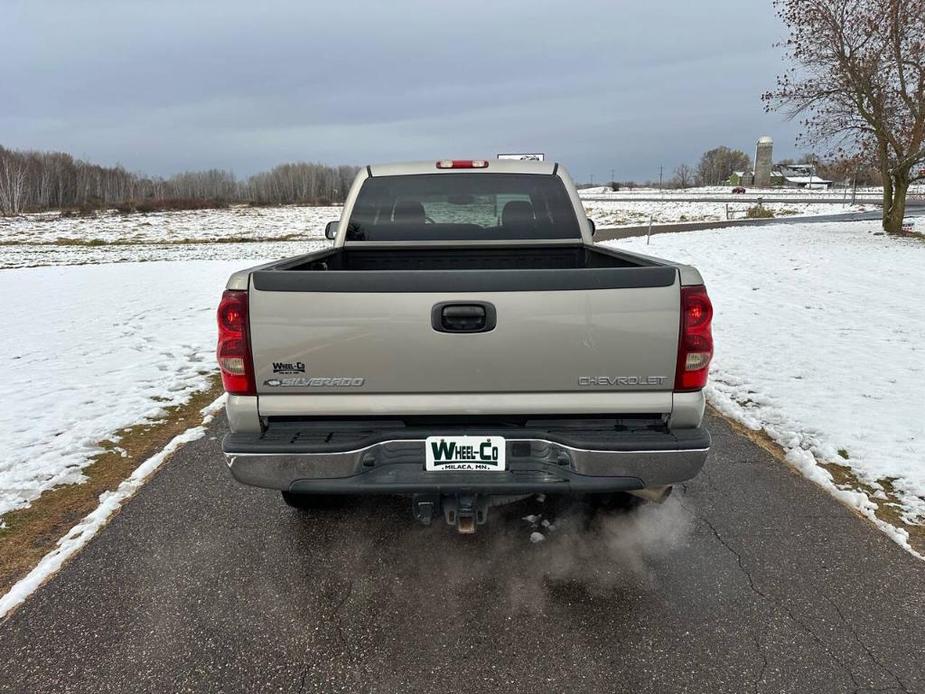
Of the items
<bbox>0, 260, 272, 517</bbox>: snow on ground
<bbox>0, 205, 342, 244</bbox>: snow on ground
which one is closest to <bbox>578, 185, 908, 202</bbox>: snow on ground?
<bbox>0, 205, 342, 244</bbox>: snow on ground

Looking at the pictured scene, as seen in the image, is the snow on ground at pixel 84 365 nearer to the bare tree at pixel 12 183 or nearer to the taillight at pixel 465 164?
the taillight at pixel 465 164

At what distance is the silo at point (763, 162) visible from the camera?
93.0m

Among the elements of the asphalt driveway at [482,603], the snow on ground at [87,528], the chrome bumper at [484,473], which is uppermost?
the chrome bumper at [484,473]

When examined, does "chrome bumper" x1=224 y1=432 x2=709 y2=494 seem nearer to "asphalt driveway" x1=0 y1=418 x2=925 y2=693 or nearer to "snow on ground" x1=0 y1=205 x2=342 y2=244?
"asphalt driveway" x1=0 y1=418 x2=925 y2=693

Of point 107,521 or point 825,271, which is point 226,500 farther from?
point 825,271

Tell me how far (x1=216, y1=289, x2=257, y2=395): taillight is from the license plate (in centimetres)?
80

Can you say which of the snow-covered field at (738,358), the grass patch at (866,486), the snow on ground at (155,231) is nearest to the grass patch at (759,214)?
the snow-covered field at (738,358)

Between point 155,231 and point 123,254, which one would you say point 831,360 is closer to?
point 123,254

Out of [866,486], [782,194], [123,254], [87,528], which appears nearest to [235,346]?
[87,528]

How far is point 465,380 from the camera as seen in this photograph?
93.3 inches

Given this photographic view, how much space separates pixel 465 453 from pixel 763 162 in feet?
359

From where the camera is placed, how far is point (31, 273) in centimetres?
1638

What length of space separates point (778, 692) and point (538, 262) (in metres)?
2.85

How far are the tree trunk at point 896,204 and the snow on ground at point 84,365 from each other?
2129 cm
